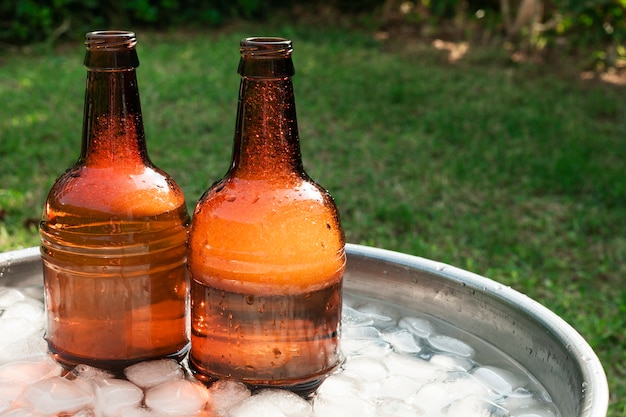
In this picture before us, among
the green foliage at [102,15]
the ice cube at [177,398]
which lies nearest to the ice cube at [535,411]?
the ice cube at [177,398]

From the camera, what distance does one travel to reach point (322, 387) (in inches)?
35.6

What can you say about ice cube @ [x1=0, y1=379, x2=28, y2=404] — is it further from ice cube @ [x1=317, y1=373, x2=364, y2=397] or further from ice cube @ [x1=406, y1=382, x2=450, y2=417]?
ice cube @ [x1=406, y1=382, x2=450, y2=417]

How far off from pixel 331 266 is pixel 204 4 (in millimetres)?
6457

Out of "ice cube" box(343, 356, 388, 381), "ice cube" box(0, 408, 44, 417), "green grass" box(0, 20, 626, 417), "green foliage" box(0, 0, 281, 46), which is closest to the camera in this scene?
"ice cube" box(0, 408, 44, 417)

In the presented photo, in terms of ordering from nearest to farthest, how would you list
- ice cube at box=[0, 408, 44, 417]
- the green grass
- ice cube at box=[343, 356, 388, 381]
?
ice cube at box=[0, 408, 44, 417], ice cube at box=[343, 356, 388, 381], the green grass

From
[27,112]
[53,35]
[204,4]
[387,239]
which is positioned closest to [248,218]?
[387,239]

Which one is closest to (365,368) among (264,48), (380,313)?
(380,313)

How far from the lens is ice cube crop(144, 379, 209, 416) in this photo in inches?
33.6

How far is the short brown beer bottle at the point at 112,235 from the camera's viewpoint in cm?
90

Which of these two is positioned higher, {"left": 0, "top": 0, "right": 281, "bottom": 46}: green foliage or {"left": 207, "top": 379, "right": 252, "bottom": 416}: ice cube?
{"left": 207, "top": 379, "right": 252, "bottom": 416}: ice cube

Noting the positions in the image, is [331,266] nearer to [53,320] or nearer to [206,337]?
[206,337]

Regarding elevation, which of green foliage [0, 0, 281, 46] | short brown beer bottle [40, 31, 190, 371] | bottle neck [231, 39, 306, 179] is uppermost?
bottle neck [231, 39, 306, 179]

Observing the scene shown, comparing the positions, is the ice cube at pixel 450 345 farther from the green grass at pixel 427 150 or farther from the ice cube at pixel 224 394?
the green grass at pixel 427 150

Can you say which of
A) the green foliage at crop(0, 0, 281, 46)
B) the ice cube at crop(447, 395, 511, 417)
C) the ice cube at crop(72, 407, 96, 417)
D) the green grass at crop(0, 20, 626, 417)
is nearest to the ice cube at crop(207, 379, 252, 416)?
the ice cube at crop(72, 407, 96, 417)
